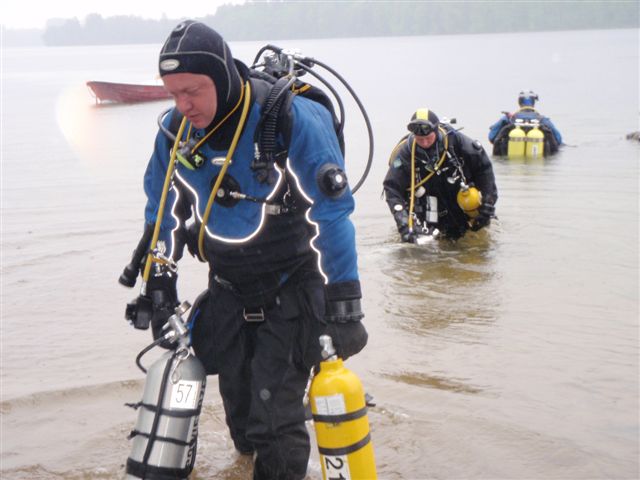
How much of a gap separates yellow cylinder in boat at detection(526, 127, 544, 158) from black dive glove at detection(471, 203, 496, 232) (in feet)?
21.5

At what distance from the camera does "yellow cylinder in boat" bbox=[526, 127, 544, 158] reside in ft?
48.8

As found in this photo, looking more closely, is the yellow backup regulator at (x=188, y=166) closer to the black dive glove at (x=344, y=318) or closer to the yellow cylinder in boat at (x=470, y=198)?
the black dive glove at (x=344, y=318)

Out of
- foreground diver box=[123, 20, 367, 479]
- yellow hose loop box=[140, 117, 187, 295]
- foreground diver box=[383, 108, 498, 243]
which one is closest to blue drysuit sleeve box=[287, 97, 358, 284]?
foreground diver box=[123, 20, 367, 479]

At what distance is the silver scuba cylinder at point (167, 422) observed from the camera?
3.27m

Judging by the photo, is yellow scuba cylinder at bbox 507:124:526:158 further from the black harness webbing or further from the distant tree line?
the distant tree line

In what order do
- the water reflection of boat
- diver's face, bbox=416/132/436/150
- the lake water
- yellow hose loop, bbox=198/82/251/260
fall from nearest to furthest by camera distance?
yellow hose loop, bbox=198/82/251/260 < the lake water < diver's face, bbox=416/132/436/150 < the water reflection of boat

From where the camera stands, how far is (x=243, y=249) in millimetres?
3408

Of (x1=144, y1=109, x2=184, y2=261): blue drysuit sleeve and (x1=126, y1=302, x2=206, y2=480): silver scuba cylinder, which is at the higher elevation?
(x1=144, y1=109, x2=184, y2=261): blue drysuit sleeve

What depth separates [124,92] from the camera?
33781mm

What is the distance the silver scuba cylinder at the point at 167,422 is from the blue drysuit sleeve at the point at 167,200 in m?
0.45

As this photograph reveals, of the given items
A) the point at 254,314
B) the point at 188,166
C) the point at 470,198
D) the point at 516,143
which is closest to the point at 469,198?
the point at 470,198

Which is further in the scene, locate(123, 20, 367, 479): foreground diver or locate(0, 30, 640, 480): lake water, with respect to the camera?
locate(0, 30, 640, 480): lake water

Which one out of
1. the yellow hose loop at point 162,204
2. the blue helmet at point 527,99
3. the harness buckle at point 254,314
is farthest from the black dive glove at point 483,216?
the blue helmet at point 527,99

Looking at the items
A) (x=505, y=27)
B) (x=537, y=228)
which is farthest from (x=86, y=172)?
(x=505, y=27)
